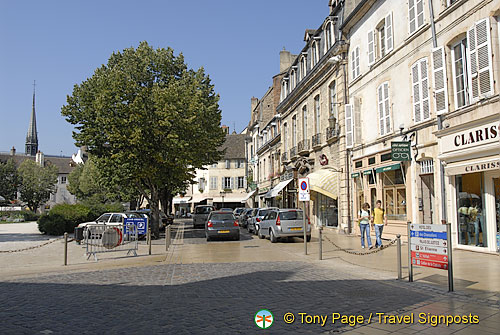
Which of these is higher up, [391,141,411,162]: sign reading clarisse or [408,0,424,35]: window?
[408,0,424,35]: window

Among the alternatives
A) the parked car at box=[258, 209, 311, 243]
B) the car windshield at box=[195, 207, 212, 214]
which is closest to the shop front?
the parked car at box=[258, 209, 311, 243]

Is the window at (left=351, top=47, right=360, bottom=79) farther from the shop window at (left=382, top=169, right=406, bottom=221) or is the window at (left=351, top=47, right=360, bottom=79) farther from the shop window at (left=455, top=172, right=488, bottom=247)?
the shop window at (left=455, top=172, right=488, bottom=247)

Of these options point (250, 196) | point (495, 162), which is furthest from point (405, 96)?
point (250, 196)

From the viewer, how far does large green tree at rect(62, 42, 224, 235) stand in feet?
63.0

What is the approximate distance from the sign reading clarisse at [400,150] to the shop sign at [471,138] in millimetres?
2098

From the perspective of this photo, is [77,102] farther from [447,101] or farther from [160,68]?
[447,101]

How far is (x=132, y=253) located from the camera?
1559cm

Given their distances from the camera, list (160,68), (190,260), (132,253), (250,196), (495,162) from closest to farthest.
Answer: (495,162)
(190,260)
(132,253)
(160,68)
(250,196)

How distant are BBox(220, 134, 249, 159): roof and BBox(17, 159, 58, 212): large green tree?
2744 cm

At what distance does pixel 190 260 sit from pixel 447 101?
385 inches

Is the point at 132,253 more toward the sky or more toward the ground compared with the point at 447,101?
more toward the ground

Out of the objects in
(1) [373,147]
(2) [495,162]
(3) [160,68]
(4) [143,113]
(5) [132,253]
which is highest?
(3) [160,68]

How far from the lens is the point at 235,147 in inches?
2557

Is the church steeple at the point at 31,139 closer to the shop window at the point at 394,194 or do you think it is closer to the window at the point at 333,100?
the window at the point at 333,100
